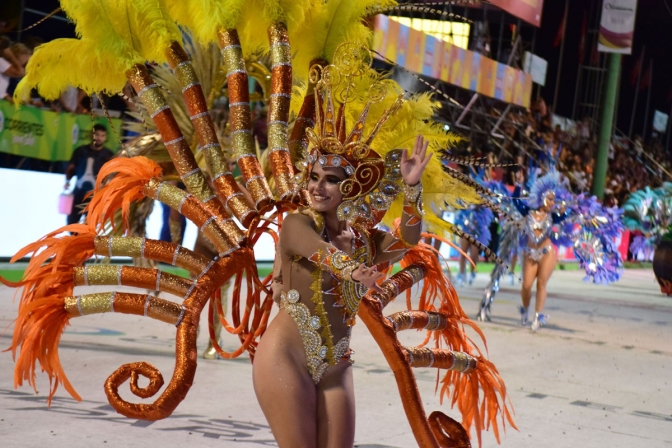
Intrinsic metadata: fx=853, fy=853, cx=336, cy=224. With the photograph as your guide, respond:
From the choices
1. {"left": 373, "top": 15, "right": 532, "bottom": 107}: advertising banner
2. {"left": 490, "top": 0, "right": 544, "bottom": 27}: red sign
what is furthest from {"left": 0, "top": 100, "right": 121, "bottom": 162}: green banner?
{"left": 490, "top": 0, "right": 544, "bottom": 27}: red sign

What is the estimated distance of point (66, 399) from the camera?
14.5ft

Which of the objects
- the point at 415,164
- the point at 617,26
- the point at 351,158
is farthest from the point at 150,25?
the point at 617,26

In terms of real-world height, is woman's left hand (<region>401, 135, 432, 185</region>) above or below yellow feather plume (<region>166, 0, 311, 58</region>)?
below

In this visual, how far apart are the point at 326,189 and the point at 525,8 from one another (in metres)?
13.6

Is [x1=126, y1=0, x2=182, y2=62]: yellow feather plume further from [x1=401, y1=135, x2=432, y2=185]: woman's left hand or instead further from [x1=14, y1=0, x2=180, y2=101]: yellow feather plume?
[x1=401, y1=135, x2=432, y2=185]: woman's left hand

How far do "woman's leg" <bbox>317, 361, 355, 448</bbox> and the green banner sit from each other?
6.10 meters

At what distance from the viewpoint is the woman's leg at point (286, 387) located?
94.1 inches

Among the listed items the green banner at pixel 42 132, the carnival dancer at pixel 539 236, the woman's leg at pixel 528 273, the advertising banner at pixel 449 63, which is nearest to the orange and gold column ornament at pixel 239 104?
the green banner at pixel 42 132

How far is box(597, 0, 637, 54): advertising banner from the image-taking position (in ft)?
58.8

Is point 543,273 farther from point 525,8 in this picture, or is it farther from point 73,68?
point 525,8

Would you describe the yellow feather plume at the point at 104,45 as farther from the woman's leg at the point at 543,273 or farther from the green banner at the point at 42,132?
the woman's leg at the point at 543,273

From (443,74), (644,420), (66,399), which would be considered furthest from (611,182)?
(66,399)

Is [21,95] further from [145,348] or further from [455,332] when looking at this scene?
[145,348]

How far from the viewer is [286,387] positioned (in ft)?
7.91
